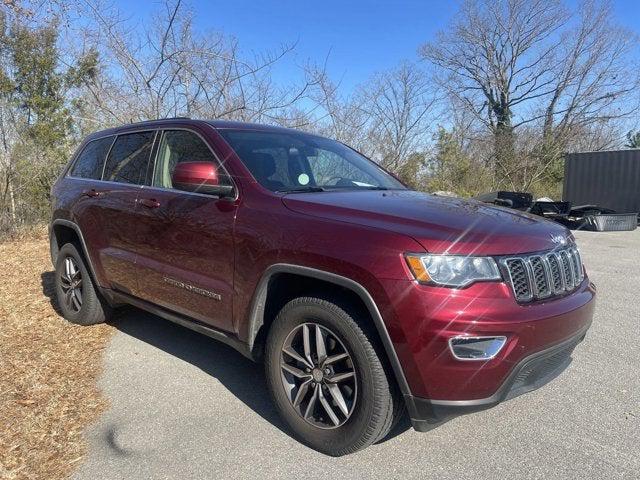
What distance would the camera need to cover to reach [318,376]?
9.21 feet

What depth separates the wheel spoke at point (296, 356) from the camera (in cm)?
284

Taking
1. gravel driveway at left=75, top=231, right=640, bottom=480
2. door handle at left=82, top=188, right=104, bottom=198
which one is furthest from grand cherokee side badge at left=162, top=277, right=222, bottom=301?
door handle at left=82, top=188, right=104, bottom=198

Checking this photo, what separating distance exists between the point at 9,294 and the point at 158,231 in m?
3.75

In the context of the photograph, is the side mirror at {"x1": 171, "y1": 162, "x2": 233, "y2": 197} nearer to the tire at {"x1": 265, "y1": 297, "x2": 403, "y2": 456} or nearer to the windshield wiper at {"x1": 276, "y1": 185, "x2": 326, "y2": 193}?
the windshield wiper at {"x1": 276, "y1": 185, "x2": 326, "y2": 193}

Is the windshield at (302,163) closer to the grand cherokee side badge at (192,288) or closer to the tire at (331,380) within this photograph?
the grand cherokee side badge at (192,288)

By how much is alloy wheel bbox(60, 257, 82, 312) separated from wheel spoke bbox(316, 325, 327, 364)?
10.1ft

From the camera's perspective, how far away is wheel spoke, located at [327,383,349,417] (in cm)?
271

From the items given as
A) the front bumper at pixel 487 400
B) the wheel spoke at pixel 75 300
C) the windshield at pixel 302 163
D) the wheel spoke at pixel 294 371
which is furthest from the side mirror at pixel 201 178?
the wheel spoke at pixel 75 300

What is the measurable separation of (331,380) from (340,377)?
68mm

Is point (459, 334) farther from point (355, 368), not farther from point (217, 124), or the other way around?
point (217, 124)

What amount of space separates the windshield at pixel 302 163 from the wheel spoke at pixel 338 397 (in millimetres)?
1220

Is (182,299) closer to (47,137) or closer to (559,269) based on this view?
(559,269)

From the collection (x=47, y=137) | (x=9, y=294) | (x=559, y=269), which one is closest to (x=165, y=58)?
(x=47, y=137)

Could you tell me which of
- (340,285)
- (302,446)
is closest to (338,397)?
(302,446)
